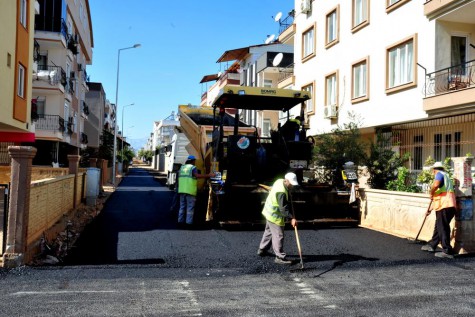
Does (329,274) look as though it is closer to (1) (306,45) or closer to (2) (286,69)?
(1) (306,45)

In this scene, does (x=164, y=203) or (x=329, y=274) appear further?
(x=164, y=203)

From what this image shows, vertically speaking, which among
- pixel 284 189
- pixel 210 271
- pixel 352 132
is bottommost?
pixel 210 271

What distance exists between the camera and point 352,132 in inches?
507

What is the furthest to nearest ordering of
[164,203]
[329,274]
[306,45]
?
[306,45]
[164,203]
[329,274]

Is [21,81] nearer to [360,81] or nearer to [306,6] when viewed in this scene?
[306,6]

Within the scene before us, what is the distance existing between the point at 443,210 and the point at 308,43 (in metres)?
15.7

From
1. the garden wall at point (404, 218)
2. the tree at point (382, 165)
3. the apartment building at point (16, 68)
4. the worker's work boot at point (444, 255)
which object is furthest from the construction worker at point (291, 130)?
the apartment building at point (16, 68)

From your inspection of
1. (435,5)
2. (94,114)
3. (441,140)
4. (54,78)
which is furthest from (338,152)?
(94,114)

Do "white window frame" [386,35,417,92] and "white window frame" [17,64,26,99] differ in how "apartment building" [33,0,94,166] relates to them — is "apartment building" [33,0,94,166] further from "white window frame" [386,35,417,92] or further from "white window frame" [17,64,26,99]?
"white window frame" [386,35,417,92]

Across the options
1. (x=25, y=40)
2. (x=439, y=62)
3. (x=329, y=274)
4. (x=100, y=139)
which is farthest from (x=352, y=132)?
(x=100, y=139)

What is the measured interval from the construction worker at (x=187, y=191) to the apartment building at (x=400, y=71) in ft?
19.0

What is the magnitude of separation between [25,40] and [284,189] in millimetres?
14731

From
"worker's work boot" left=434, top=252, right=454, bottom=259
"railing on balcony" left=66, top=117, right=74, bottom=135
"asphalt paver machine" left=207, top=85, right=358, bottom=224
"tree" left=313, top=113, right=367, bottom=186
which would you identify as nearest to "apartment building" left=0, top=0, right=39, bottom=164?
"asphalt paver machine" left=207, top=85, right=358, bottom=224

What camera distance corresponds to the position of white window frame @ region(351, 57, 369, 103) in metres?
17.0
